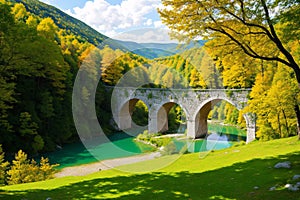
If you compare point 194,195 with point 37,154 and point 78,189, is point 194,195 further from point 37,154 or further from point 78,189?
point 37,154

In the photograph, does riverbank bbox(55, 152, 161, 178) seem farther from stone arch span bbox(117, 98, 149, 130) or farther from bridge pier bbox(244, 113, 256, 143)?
stone arch span bbox(117, 98, 149, 130)

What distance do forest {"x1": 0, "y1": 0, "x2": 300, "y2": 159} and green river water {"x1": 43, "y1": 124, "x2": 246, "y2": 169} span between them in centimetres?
198

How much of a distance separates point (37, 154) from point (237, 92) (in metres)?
21.9

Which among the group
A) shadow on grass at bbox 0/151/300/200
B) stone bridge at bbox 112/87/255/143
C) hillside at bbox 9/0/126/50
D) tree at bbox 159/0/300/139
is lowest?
shadow on grass at bbox 0/151/300/200

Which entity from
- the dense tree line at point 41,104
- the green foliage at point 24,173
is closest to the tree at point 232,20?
the green foliage at point 24,173

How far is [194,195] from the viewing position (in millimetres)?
7555

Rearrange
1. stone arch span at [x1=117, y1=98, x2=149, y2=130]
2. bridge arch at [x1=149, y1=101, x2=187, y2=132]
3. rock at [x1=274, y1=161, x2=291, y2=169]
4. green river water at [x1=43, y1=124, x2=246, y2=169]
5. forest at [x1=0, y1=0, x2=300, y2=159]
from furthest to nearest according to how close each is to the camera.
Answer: stone arch span at [x1=117, y1=98, x2=149, y2=130] < bridge arch at [x1=149, y1=101, x2=187, y2=132] < green river water at [x1=43, y1=124, x2=246, y2=169] < forest at [x1=0, y1=0, x2=300, y2=159] < rock at [x1=274, y1=161, x2=291, y2=169]

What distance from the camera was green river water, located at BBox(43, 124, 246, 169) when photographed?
2551cm

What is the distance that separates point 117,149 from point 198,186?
23783 mm

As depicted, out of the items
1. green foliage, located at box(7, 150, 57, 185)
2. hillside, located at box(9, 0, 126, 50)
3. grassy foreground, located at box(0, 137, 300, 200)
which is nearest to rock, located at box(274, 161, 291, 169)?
grassy foreground, located at box(0, 137, 300, 200)

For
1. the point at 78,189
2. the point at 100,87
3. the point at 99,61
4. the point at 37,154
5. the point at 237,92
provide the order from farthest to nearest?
the point at 100,87 < the point at 99,61 < the point at 237,92 < the point at 37,154 < the point at 78,189

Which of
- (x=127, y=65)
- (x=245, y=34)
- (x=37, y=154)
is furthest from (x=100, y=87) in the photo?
(x=245, y=34)

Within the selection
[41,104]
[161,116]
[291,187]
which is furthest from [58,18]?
[291,187]

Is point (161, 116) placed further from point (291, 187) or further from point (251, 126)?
point (291, 187)
